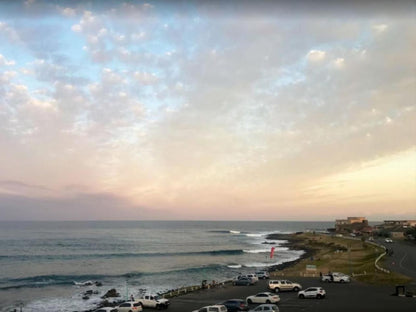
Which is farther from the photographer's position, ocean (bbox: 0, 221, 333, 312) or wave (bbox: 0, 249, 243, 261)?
wave (bbox: 0, 249, 243, 261)

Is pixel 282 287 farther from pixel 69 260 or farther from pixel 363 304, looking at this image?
pixel 69 260

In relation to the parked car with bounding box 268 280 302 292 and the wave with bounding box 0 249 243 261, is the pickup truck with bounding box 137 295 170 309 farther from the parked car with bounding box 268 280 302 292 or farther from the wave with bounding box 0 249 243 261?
the wave with bounding box 0 249 243 261

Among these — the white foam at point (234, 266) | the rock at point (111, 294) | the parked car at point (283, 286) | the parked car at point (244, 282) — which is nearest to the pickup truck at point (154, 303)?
the parked car at point (283, 286)

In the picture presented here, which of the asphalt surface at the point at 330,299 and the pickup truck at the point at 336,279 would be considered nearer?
the asphalt surface at the point at 330,299

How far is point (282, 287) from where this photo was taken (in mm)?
41000

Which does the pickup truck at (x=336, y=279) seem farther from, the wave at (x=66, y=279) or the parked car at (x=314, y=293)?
the wave at (x=66, y=279)

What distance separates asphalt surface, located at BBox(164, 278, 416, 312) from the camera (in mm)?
30469

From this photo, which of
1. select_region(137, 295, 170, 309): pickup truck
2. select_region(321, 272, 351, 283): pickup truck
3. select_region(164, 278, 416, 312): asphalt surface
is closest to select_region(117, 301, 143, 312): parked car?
select_region(137, 295, 170, 309): pickup truck

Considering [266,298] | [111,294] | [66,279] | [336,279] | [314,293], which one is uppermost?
[314,293]

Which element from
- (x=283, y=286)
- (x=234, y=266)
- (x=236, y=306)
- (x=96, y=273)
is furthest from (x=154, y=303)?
(x=234, y=266)

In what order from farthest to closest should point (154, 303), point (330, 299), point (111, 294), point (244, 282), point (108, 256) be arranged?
point (108, 256), point (111, 294), point (244, 282), point (154, 303), point (330, 299)

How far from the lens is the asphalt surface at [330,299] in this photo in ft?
100.0

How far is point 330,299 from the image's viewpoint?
114 ft

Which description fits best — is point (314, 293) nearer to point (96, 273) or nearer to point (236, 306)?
point (236, 306)
